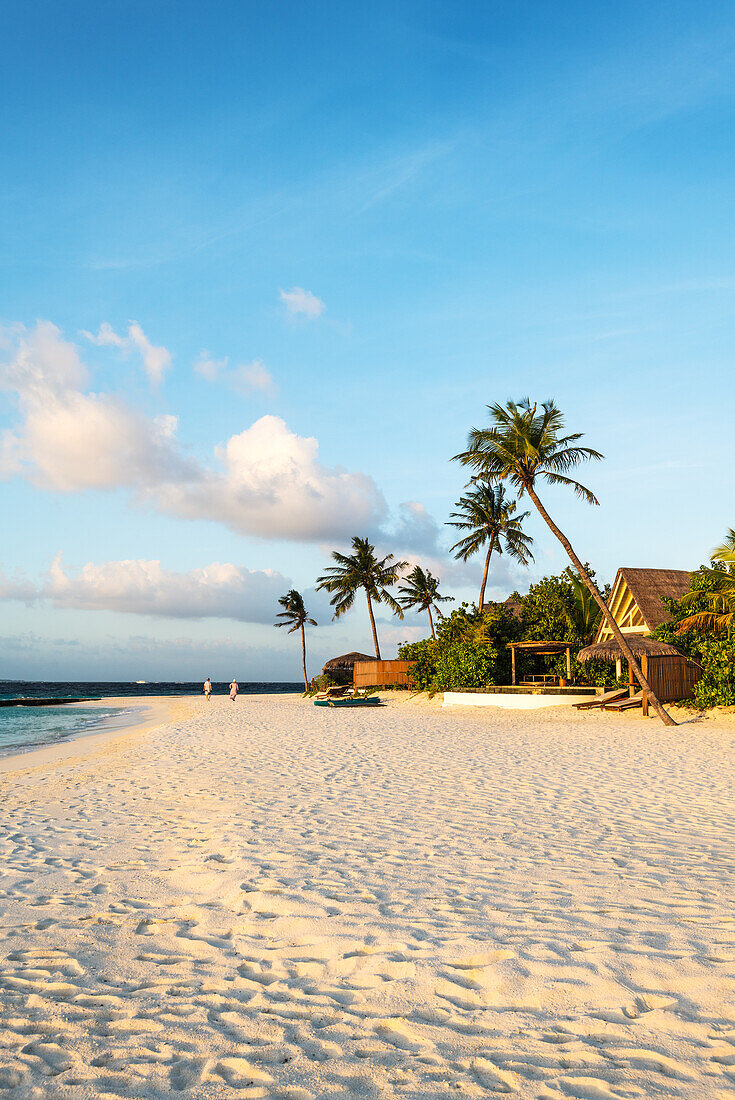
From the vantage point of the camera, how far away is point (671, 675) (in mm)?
21594

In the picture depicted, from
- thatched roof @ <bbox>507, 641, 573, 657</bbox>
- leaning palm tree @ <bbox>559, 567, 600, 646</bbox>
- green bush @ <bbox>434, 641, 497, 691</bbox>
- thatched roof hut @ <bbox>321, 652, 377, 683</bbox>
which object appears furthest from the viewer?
thatched roof hut @ <bbox>321, 652, 377, 683</bbox>

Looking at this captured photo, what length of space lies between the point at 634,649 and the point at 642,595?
26.1ft

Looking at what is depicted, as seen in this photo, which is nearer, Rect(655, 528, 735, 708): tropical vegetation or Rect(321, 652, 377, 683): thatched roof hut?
Rect(655, 528, 735, 708): tropical vegetation

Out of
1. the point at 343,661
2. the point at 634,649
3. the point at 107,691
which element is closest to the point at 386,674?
the point at 343,661

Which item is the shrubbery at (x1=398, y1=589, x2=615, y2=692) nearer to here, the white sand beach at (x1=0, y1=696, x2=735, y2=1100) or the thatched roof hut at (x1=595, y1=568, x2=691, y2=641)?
the thatched roof hut at (x1=595, y1=568, x2=691, y2=641)

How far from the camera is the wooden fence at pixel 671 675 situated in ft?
69.8

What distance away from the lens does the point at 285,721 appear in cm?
2223

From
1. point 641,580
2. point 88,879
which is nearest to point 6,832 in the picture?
point 88,879

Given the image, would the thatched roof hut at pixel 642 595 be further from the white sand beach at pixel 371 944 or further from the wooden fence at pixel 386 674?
the white sand beach at pixel 371 944

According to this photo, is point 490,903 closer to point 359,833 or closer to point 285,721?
point 359,833

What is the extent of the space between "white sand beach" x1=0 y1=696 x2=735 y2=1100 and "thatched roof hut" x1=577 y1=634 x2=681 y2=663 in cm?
1317

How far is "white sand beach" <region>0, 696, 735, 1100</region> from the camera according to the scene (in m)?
2.90

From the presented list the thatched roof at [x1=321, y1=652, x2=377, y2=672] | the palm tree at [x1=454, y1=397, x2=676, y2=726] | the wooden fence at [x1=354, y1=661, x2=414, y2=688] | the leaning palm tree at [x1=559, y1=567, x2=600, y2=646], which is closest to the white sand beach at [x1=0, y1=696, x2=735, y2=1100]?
the palm tree at [x1=454, y1=397, x2=676, y2=726]

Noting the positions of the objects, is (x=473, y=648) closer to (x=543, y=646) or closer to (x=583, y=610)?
(x=543, y=646)
